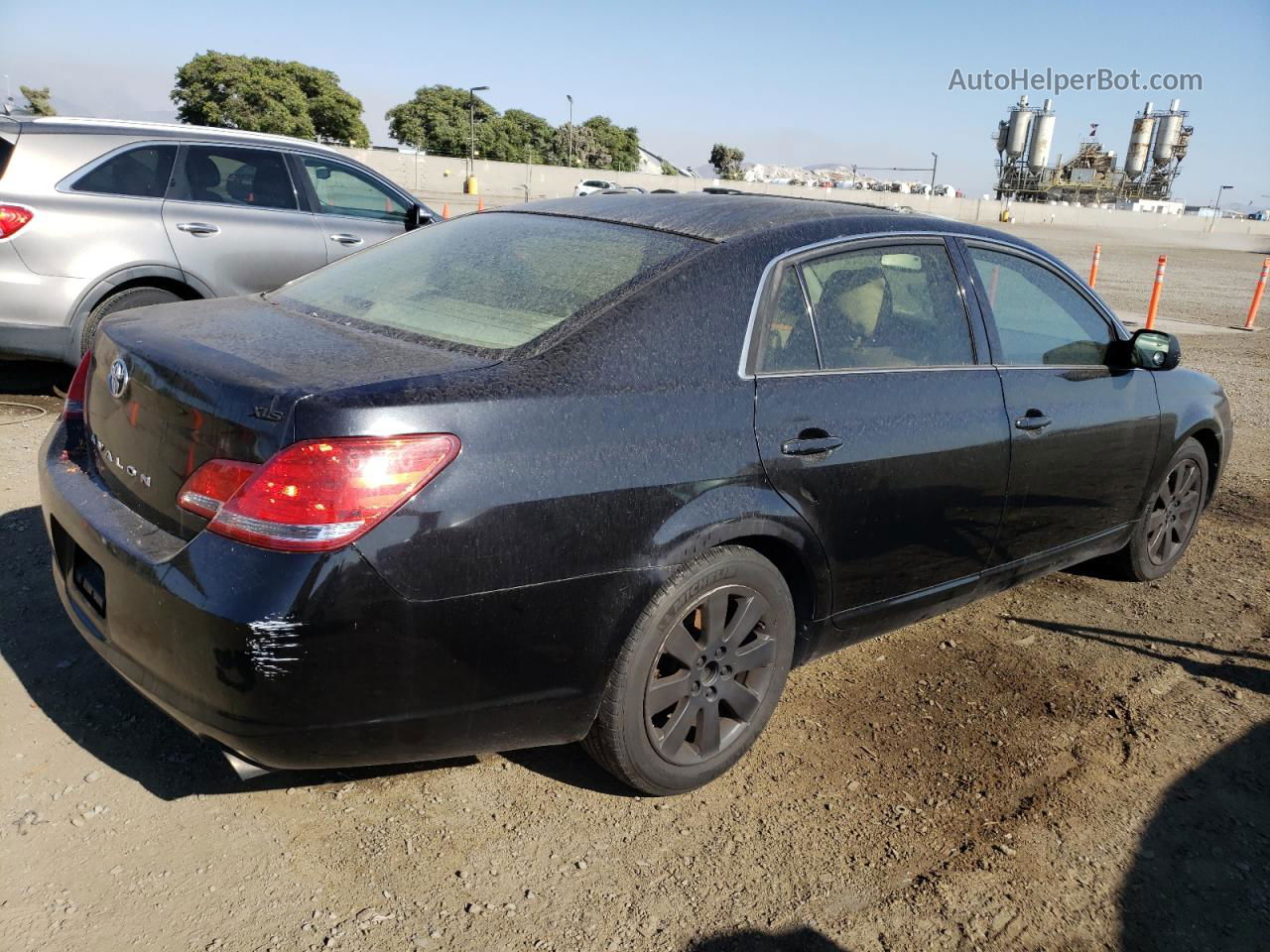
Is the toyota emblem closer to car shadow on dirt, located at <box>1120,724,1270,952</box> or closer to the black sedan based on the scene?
the black sedan

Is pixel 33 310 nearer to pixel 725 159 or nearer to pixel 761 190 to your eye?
pixel 761 190

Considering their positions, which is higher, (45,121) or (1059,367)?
(45,121)

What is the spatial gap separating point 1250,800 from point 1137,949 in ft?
3.04

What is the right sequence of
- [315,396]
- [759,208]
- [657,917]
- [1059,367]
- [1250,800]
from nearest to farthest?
[315,396] → [657,917] → [1250,800] → [759,208] → [1059,367]

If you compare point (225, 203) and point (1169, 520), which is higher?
point (225, 203)

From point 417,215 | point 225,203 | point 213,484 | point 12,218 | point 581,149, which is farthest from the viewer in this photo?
point 581,149

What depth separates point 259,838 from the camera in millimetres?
2529

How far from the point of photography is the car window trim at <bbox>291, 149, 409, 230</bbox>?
278 inches

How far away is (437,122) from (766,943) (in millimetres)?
93111

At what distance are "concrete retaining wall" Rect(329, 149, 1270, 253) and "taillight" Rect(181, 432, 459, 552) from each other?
39.9m

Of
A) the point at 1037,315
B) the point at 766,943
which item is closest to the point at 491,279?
the point at 766,943

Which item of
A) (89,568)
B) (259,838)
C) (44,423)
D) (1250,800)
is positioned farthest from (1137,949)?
(44,423)

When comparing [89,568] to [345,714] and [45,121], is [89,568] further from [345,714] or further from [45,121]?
[45,121]

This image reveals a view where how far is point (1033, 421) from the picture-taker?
139 inches
